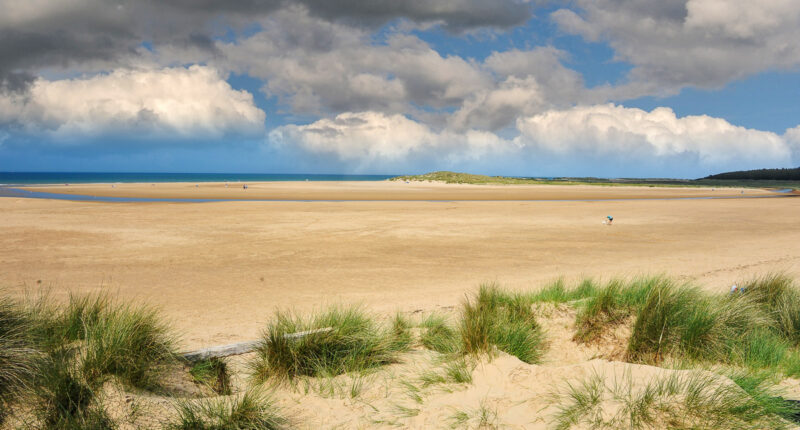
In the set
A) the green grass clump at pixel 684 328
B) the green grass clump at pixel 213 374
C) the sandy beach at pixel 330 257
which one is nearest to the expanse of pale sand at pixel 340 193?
the sandy beach at pixel 330 257

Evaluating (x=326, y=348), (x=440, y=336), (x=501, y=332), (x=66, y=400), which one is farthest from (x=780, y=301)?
(x=66, y=400)

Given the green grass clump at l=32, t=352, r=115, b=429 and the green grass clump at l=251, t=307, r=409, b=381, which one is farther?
the green grass clump at l=251, t=307, r=409, b=381

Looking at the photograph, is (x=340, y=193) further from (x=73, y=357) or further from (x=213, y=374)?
(x=73, y=357)

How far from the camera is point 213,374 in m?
4.80

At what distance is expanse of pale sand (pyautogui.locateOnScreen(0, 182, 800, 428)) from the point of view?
14.8 ft

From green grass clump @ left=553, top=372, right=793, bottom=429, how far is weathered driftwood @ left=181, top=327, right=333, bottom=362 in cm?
284

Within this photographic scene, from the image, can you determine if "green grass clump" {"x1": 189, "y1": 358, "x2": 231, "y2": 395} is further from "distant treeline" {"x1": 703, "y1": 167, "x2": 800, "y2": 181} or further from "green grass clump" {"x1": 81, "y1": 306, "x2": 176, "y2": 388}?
"distant treeline" {"x1": 703, "y1": 167, "x2": 800, "y2": 181}

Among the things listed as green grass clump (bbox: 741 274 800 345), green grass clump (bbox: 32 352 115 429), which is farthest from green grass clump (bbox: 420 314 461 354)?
green grass clump (bbox: 741 274 800 345)

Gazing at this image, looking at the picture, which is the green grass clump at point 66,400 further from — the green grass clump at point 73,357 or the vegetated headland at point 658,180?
the vegetated headland at point 658,180

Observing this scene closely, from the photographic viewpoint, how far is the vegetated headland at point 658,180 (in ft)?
290

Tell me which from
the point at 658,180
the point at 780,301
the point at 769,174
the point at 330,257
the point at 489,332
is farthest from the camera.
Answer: the point at 658,180

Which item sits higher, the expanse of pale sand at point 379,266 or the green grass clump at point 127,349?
the green grass clump at point 127,349

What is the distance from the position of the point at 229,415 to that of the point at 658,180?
17564 cm

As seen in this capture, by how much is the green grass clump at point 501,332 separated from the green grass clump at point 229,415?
2.33 meters
